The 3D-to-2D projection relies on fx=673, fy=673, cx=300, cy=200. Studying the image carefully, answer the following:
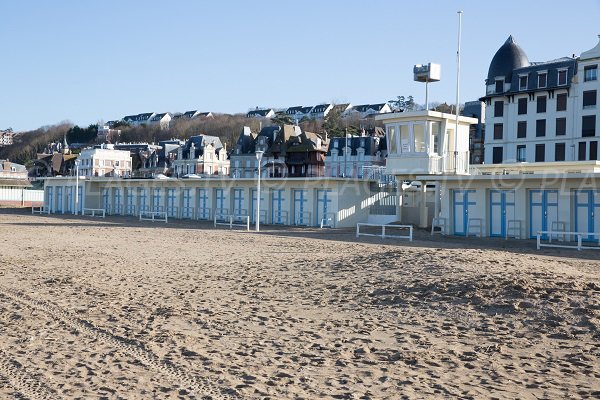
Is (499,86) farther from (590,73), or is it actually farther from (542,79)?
(590,73)

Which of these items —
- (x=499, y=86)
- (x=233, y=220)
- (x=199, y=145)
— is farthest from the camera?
(x=199, y=145)

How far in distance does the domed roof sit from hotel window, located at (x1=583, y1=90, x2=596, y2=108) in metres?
7.64

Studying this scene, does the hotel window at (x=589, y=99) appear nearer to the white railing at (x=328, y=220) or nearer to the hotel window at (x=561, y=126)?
the hotel window at (x=561, y=126)

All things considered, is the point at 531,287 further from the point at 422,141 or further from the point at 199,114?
the point at 199,114

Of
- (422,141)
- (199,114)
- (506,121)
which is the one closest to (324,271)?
(422,141)

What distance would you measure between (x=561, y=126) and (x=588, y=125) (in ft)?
8.05

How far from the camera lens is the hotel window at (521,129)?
189ft

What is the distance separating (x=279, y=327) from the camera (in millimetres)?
9797

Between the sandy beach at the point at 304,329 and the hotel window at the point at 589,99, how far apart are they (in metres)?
40.3

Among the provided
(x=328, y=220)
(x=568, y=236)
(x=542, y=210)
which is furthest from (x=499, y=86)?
(x=568, y=236)

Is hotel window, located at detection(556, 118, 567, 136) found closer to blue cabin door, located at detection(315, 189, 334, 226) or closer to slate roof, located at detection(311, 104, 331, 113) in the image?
blue cabin door, located at detection(315, 189, 334, 226)

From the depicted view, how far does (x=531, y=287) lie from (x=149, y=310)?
646cm

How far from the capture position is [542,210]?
2823 cm

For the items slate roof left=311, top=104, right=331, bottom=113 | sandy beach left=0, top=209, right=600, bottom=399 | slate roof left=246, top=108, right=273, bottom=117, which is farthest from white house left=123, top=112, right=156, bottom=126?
sandy beach left=0, top=209, right=600, bottom=399
